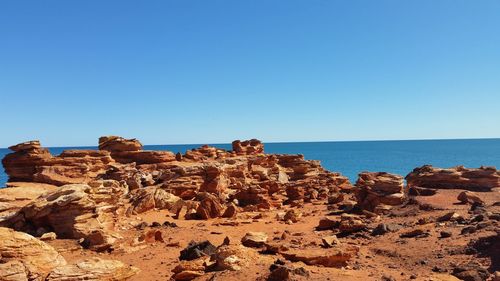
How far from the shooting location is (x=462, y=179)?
114 feet

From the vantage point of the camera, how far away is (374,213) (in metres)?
→ 28.9

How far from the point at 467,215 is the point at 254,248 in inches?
608

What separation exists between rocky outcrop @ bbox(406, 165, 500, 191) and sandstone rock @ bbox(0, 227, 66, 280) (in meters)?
33.2

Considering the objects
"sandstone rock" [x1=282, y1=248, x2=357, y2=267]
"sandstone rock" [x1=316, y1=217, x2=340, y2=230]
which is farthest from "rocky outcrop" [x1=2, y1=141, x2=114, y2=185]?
"sandstone rock" [x1=282, y1=248, x2=357, y2=267]

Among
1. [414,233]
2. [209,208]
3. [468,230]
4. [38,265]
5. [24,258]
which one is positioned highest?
[24,258]

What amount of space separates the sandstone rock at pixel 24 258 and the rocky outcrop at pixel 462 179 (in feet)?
109

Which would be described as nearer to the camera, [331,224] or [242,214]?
[331,224]

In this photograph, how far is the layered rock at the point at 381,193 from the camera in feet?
102

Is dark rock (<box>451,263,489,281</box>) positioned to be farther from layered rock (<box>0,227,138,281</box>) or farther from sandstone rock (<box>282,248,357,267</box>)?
layered rock (<box>0,227,138,281</box>)

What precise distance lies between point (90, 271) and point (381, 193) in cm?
2558

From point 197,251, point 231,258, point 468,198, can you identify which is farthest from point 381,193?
point 231,258

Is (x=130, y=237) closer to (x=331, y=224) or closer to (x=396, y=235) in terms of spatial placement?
(x=331, y=224)

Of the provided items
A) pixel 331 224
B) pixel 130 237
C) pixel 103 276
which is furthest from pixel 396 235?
pixel 103 276

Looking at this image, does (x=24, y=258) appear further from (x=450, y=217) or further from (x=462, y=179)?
(x=462, y=179)
